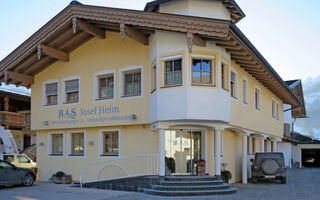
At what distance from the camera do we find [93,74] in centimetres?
1830

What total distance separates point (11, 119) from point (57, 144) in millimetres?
10731

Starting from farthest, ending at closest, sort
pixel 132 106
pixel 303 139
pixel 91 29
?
pixel 303 139, pixel 91 29, pixel 132 106

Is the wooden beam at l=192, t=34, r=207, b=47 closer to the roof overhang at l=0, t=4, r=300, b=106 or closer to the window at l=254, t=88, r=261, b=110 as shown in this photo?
the roof overhang at l=0, t=4, r=300, b=106

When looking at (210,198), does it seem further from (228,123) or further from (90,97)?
(90,97)

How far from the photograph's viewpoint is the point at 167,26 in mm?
14016

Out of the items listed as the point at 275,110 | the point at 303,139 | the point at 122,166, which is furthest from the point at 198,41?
the point at 303,139

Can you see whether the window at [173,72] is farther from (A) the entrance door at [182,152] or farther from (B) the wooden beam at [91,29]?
(B) the wooden beam at [91,29]

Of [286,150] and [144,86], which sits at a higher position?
[144,86]

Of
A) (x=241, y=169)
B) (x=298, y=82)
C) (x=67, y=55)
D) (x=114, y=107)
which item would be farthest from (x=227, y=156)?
(x=298, y=82)

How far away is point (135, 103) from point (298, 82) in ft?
66.8

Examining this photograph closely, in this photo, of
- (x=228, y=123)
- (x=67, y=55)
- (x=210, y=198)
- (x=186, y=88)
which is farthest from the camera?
(x=67, y=55)

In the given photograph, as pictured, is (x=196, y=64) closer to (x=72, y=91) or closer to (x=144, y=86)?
(x=144, y=86)

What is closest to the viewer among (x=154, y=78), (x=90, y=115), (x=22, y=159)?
(x=154, y=78)

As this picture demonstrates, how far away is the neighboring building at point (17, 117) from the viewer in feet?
92.8
